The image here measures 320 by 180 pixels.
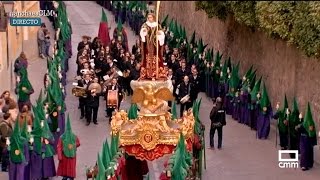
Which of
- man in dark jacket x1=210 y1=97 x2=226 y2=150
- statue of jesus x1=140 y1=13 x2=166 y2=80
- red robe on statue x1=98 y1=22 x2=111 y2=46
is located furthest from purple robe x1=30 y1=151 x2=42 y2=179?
red robe on statue x1=98 y1=22 x2=111 y2=46

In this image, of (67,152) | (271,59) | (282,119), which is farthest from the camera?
(271,59)

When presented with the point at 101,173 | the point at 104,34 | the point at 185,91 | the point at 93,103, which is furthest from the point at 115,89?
the point at 104,34

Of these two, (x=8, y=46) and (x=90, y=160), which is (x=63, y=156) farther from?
(x=8, y=46)

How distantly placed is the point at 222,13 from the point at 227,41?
160 centimetres

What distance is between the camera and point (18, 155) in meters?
19.4

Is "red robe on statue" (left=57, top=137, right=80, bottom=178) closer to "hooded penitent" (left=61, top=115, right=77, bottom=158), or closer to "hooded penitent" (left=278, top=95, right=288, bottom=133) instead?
"hooded penitent" (left=61, top=115, right=77, bottom=158)

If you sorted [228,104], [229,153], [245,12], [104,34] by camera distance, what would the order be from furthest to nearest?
[104,34] < [245,12] < [228,104] < [229,153]

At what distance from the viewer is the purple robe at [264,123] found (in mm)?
25047

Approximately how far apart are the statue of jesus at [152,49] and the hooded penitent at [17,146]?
2675 mm

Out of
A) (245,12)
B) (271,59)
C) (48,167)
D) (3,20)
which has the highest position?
(245,12)

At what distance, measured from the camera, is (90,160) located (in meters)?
22.4

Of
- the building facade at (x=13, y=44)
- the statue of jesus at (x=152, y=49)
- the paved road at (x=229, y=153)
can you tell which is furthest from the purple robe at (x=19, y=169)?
the building facade at (x=13, y=44)

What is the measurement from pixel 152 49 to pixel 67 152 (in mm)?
2743

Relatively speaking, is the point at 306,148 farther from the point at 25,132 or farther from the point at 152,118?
the point at 25,132
